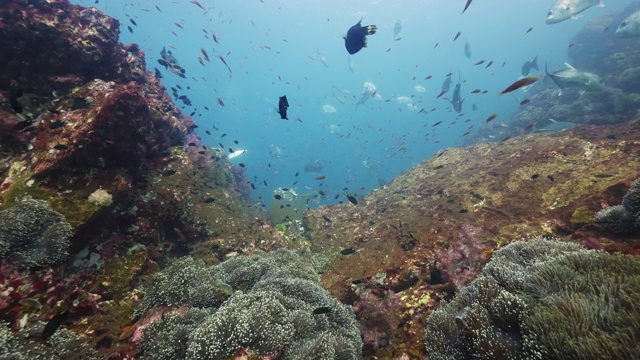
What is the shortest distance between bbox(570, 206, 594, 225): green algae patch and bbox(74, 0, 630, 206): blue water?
10569 millimetres

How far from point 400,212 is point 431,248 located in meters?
3.94

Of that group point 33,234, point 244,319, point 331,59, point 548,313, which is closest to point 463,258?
point 548,313

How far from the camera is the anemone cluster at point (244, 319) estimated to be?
141 inches

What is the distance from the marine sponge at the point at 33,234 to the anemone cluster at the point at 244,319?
1.91 metres

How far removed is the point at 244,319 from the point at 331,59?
12903cm

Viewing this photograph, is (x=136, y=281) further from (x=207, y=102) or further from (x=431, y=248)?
(x=207, y=102)

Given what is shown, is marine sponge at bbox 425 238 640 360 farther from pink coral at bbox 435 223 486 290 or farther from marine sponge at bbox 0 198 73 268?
marine sponge at bbox 0 198 73 268

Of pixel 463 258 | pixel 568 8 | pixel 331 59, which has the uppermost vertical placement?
pixel 568 8

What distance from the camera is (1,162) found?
251 inches

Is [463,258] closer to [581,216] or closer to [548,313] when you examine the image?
[581,216]

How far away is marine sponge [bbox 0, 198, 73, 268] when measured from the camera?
495 centimetres

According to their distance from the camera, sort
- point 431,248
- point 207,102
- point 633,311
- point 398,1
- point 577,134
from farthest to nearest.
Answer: point 207,102
point 398,1
point 577,134
point 431,248
point 633,311

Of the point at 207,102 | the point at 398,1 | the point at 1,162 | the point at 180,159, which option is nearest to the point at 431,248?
the point at 180,159

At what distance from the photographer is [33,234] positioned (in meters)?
5.30
